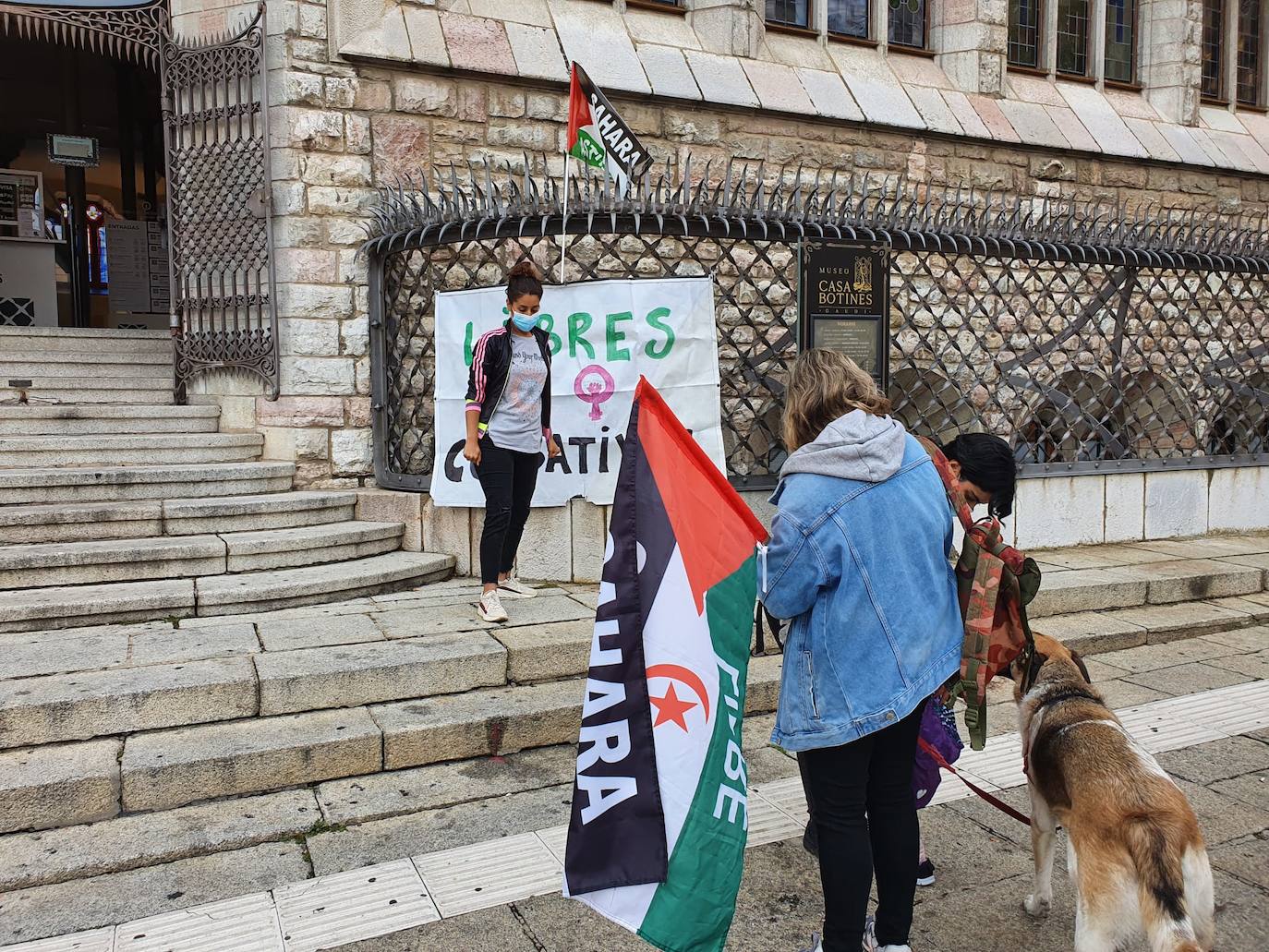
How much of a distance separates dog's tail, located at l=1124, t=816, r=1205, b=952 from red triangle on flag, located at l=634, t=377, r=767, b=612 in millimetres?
1199

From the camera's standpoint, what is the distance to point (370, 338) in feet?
25.7

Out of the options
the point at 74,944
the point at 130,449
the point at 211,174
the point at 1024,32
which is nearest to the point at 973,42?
the point at 1024,32

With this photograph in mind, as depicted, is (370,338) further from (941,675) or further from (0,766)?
(941,675)

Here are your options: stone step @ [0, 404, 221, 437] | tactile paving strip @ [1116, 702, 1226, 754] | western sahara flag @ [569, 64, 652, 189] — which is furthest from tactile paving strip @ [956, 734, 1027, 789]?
stone step @ [0, 404, 221, 437]

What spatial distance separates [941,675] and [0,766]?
366 centimetres

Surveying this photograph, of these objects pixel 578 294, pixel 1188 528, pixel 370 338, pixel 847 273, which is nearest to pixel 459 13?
pixel 370 338

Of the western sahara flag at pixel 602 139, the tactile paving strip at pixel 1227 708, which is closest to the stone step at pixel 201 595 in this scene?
the western sahara flag at pixel 602 139

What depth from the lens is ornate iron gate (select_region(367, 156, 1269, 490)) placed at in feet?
22.3

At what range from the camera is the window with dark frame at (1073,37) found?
12766 millimetres

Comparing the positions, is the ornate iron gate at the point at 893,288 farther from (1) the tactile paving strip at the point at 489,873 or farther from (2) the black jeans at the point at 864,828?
(2) the black jeans at the point at 864,828

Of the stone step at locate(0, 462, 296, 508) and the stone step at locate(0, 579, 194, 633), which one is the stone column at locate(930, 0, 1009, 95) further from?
the stone step at locate(0, 579, 194, 633)

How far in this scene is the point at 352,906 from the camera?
11.2 ft

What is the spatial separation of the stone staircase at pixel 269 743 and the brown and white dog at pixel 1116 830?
192 cm

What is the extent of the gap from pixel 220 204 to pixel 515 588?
13.9 ft
